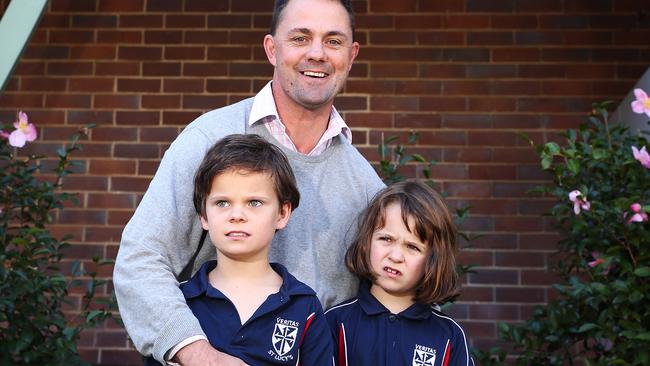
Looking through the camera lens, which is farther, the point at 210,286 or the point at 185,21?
the point at 185,21

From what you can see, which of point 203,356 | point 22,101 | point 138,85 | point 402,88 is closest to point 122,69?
point 138,85

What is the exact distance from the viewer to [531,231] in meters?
5.34

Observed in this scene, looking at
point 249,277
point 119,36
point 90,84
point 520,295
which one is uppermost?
point 119,36

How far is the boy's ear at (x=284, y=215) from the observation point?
2926 millimetres

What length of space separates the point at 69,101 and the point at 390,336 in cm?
300

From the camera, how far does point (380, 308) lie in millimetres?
3160

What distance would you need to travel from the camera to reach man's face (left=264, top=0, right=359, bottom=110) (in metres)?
3.18

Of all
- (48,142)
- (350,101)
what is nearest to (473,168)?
(350,101)

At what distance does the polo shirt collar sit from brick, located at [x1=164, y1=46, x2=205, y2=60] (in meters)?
2.61

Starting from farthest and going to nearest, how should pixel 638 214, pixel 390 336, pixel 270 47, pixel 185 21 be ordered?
pixel 185 21 → pixel 638 214 → pixel 270 47 → pixel 390 336

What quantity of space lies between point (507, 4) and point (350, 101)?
102cm

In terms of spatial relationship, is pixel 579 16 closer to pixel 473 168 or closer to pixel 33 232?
pixel 473 168

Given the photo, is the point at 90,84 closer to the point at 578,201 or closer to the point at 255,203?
the point at 578,201

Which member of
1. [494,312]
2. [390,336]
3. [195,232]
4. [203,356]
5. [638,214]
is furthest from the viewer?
[494,312]
